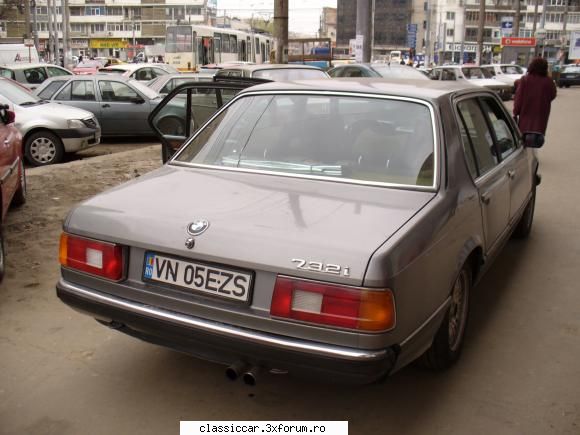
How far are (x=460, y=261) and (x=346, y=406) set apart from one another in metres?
0.91

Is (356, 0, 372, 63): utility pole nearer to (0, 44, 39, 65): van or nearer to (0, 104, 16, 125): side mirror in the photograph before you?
(0, 104, 16, 125): side mirror

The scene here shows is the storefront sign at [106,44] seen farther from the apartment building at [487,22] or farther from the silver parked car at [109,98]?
the silver parked car at [109,98]

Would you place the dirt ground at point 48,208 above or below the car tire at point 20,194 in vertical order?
below

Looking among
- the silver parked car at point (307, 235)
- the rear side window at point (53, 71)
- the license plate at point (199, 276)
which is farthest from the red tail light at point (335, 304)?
the rear side window at point (53, 71)

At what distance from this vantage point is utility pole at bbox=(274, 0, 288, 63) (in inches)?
501

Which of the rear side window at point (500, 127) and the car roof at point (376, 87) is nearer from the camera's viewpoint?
the car roof at point (376, 87)

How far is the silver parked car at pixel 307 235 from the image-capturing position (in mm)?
2479

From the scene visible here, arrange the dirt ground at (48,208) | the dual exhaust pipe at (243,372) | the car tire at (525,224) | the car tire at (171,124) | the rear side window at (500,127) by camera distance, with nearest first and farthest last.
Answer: the dual exhaust pipe at (243,372) < the rear side window at (500,127) < the dirt ground at (48,208) < the car tire at (525,224) < the car tire at (171,124)

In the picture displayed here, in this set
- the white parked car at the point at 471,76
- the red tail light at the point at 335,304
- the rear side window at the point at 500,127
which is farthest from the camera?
the white parked car at the point at 471,76

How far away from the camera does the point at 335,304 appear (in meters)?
2.45

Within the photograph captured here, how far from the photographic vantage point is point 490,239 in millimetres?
3846

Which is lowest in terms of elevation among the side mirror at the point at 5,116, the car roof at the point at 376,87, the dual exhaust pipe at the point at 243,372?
the dual exhaust pipe at the point at 243,372

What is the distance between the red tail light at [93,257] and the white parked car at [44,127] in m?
7.74

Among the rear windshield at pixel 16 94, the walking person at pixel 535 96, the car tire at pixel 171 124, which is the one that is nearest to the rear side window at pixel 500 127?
the walking person at pixel 535 96
